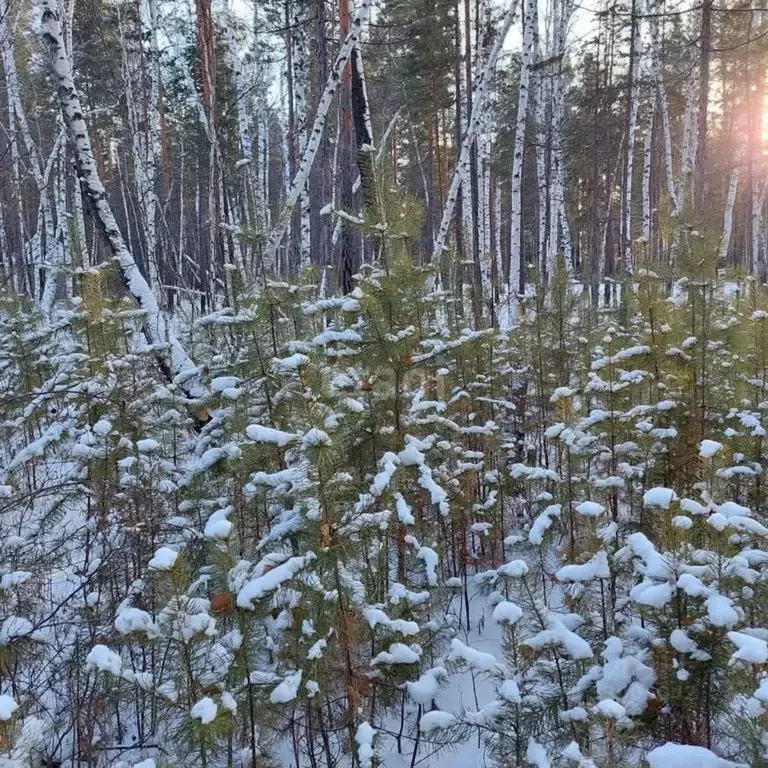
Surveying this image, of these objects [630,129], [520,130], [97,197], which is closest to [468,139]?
[520,130]

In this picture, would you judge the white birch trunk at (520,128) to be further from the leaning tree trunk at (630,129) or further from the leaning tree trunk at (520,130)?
the leaning tree trunk at (630,129)

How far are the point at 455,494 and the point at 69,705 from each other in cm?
285

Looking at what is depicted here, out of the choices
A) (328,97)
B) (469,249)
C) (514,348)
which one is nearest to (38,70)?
(469,249)

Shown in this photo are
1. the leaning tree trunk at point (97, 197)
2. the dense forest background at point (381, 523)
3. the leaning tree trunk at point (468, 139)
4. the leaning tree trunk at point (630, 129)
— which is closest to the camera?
the dense forest background at point (381, 523)

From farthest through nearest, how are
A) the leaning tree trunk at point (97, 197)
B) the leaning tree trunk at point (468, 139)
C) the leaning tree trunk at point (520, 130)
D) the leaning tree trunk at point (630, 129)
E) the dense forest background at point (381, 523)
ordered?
the leaning tree trunk at point (630, 129) → the leaning tree trunk at point (520, 130) → the leaning tree trunk at point (468, 139) → the leaning tree trunk at point (97, 197) → the dense forest background at point (381, 523)

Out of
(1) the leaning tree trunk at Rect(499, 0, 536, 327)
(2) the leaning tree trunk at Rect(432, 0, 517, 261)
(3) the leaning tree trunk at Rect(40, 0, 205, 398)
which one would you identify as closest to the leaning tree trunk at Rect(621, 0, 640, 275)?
(1) the leaning tree trunk at Rect(499, 0, 536, 327)

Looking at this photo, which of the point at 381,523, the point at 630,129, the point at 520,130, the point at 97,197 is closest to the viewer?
the point at 381,523

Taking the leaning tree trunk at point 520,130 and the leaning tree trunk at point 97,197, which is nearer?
the leaning tree trunk at point 97,197

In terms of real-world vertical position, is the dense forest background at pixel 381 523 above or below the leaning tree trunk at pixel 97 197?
below

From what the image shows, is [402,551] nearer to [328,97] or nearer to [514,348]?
[514,348]

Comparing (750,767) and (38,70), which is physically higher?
(38,70)

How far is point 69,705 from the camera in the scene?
3.11 meters

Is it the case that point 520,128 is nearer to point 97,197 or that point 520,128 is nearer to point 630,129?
point 630,129

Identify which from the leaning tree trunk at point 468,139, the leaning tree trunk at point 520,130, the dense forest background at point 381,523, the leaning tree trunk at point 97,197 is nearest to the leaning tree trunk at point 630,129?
the leaning tree trunk at point 520,130
